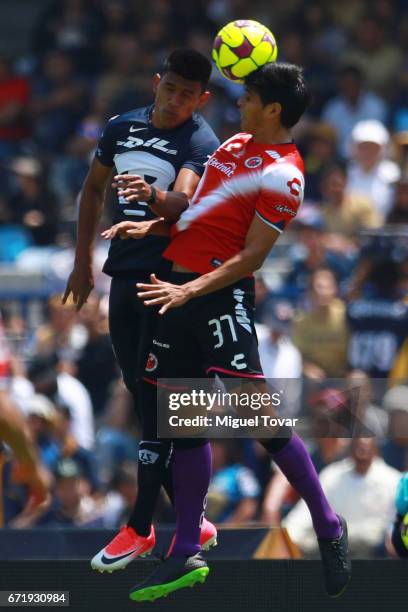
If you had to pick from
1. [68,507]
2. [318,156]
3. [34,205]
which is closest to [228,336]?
[68,507]

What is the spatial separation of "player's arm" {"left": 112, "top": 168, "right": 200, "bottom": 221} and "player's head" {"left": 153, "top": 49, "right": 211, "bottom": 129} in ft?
0.79

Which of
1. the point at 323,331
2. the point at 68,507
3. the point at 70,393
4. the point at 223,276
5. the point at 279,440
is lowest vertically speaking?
the point at 68,507

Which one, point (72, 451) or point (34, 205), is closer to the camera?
point (72, 451)

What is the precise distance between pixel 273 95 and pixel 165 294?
3.14 ft

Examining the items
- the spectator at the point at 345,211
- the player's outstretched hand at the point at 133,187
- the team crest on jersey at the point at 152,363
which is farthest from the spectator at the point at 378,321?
the player's outstretched hand at the point at 133,187

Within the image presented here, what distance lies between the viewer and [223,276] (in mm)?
5629

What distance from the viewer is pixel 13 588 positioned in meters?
6.19

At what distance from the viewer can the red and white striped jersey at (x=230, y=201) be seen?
5.72m

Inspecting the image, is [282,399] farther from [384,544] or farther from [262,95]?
[384,544]

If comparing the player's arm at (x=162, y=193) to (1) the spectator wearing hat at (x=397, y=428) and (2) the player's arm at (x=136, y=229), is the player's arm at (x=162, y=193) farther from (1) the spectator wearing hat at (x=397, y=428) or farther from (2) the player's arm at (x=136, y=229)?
(1) the spectator wearing hat at (x=397, y=428)

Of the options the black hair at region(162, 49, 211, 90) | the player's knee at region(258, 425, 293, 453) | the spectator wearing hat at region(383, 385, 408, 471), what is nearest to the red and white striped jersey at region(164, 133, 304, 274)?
the black hair at region(162, 49, 211, 90)

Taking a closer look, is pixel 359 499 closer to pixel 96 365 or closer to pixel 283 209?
pixel 96 365

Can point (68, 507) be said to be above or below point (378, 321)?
below

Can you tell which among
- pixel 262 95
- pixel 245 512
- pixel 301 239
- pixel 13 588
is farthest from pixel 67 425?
pixel 262 95
